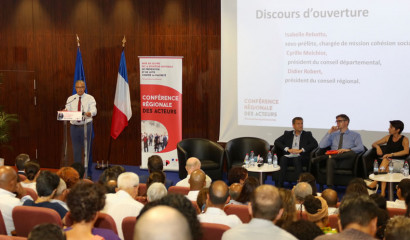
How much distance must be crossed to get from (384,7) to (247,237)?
6306mm

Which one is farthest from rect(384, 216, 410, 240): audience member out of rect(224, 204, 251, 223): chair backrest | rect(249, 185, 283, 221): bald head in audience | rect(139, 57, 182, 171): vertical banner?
rect(139, 57, 182, 171): vertical banner

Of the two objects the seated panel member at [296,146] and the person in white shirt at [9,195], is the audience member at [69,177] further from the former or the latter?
the seated panel member at [296,146]

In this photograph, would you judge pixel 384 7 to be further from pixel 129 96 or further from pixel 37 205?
pixel 37 205

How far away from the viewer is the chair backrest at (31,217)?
403 centimetres

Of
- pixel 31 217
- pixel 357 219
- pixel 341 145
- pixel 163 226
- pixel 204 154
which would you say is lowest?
pixel 204 154

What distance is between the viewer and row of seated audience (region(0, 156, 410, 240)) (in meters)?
2.60

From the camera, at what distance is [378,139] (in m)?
8.69

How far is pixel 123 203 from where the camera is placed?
4.60 metres

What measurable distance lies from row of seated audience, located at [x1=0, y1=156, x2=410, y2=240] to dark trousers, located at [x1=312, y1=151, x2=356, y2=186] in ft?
8.67

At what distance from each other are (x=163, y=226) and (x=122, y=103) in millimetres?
8825

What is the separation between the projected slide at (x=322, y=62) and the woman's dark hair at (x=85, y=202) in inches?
240

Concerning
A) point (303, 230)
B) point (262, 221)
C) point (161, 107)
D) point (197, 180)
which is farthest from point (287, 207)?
point (161, 107)

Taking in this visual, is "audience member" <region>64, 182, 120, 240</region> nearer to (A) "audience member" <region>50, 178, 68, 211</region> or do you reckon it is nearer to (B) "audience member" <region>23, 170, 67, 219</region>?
(B) "audience member" <region>23, 170, 67, 219</region>

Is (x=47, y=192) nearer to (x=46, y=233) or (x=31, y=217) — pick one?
(x=31, y=217)
